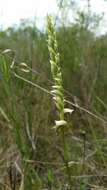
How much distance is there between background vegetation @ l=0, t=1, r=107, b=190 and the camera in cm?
145

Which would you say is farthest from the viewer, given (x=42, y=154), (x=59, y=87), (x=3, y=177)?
(x=42, y=154)

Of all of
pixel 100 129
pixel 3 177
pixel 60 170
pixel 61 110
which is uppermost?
pixel 61 110

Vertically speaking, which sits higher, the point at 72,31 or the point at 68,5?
the point at 68,5

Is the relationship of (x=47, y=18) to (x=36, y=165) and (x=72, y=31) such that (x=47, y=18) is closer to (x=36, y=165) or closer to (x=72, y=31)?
(x=36, y=165)

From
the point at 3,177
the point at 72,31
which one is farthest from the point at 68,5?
the point at 3,177

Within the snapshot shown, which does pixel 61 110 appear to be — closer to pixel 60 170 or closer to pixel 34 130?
pixel 60 170

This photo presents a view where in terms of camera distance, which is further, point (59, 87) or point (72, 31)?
point (72, 31)

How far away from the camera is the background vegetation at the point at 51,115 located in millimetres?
1449

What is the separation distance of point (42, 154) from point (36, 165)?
1.12 ft

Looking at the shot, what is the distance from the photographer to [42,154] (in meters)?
2.47

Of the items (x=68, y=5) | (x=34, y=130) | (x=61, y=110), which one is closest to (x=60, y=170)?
(x=34, y=130)

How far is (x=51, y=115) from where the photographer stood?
282 cm

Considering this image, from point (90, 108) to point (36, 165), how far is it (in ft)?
2.96

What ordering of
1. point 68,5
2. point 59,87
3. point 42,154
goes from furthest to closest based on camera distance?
point 68,5, point 42,154, point 59,87
